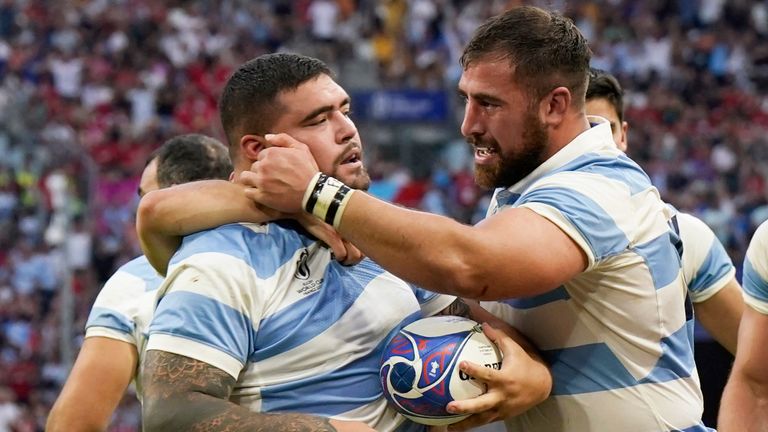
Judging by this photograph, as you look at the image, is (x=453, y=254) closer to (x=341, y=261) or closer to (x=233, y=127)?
(x=341, y=261)

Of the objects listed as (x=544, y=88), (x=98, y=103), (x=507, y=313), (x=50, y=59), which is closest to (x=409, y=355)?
(x=507, y=313)

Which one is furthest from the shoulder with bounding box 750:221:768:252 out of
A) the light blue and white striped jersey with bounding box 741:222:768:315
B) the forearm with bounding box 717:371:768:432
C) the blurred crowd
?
the blurred crowd

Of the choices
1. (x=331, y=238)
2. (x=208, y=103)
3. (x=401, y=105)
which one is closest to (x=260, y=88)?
(x=331, y=238)

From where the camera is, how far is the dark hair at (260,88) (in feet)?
11.6

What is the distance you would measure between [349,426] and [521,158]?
0.99m

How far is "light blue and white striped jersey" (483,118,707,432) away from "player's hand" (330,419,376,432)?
0.65m

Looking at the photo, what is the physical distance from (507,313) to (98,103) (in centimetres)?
1617

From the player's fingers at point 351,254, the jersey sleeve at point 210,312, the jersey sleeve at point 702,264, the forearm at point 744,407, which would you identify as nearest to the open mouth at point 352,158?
the player's fingers at point 351,254

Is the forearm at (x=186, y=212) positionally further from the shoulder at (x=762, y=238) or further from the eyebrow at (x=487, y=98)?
the shoulder at (x=762, y=238)

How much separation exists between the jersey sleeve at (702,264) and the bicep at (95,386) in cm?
216

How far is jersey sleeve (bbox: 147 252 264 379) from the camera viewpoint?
309 cm

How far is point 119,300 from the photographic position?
4.46 metres

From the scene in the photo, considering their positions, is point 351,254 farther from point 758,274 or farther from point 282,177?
point 758,274

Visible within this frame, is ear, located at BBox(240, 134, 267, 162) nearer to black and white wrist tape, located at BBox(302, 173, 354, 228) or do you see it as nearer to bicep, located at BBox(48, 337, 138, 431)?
black and white wrist tape, located at BBox(302, 173, 354, 228)
